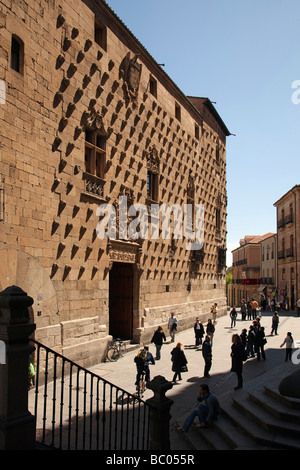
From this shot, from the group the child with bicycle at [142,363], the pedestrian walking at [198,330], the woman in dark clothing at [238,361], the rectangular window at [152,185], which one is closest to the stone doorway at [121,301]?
the pedestrian walking at [198,330]

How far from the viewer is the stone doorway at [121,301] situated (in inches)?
673

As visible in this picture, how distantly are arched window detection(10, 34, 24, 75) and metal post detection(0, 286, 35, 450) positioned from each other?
26.7 feet

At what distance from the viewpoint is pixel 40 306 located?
11.3 m

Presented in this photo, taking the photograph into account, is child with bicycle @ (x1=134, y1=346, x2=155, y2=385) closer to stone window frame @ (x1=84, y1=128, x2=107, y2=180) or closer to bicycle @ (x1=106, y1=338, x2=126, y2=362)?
bicycle @ (x1=106, y1=338, x2=126, y2=362)

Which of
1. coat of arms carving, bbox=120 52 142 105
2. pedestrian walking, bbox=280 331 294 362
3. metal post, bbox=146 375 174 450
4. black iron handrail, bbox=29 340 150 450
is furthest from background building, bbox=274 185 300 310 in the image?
metal post, bbox=146 375 174 450

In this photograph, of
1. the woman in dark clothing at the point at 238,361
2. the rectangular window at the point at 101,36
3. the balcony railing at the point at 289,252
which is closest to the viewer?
the woman in dark clothing at the point at 238,361

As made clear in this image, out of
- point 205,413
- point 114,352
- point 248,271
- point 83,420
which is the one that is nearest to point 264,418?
point 205,413

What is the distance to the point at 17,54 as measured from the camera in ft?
35.9

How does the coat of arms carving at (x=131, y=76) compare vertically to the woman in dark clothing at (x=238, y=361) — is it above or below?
above

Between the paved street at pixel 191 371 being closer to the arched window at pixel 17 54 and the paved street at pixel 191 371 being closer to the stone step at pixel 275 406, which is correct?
the stone step at pixel 275 406

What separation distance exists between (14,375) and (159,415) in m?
2.73

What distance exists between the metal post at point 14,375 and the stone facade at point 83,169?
5416 millimetres

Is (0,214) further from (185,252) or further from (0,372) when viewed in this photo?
(185,252)

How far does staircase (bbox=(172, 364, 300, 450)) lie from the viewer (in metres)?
6.97
